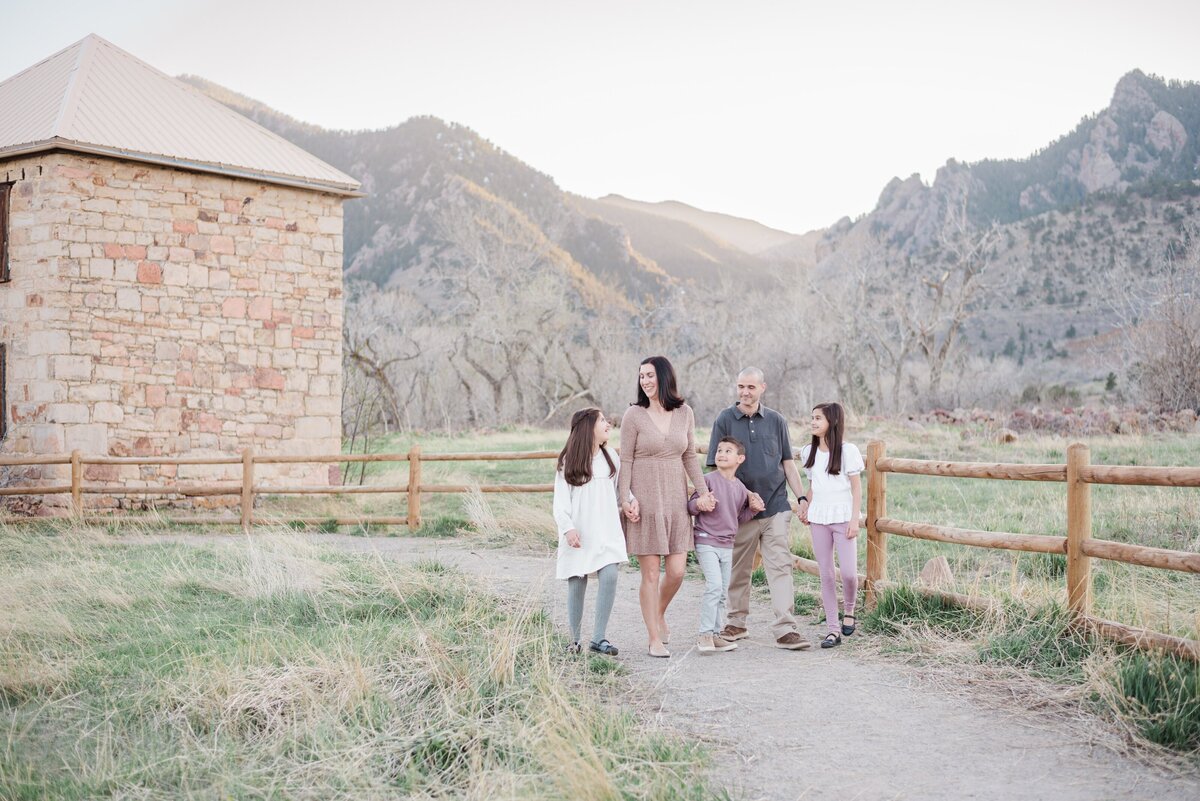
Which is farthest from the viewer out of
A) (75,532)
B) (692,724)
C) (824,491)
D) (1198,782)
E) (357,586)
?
(75,532)

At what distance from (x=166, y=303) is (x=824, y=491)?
10.6 meters

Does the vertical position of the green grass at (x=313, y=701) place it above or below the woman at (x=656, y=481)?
below

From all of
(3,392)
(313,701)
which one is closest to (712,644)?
(313,701)

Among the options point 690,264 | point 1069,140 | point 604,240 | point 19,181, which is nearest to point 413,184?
point 604,240

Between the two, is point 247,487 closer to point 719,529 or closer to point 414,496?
→ point 414,496

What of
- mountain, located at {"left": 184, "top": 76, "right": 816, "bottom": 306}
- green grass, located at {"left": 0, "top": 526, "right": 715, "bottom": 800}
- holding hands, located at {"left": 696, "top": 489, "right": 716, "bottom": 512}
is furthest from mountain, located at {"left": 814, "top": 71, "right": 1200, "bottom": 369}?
green grass, located at {"left": 0, "top": 526, "right": 715, "bottom": 800}

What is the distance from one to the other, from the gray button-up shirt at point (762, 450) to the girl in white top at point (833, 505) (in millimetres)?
212

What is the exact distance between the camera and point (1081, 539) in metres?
5.21

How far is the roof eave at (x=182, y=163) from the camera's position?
41.1 feet

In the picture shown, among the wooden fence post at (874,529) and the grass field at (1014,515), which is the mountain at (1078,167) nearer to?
the grass field at (1014,515)

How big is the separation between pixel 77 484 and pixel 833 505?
1008cm

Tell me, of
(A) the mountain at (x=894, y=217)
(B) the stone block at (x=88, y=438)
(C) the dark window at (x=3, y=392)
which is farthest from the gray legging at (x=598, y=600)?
(A) the mountain at (x=894, y=217)

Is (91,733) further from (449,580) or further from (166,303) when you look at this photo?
(166,303)

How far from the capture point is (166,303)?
43.8 feet
